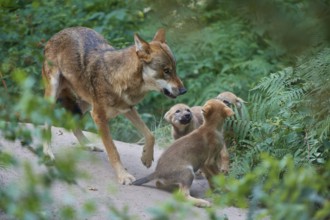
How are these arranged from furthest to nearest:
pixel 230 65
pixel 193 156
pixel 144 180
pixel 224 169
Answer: pixel 230 65, pixel 224 169, pixel 144 180, pixel 193 156

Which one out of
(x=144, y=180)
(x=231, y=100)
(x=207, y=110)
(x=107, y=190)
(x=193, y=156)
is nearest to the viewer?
(x=107, y=190)

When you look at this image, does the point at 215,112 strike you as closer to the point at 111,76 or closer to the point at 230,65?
the point at 111,76

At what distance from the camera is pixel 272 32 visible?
309 cm

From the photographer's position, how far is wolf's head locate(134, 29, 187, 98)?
26.8 ft

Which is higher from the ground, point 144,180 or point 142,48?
point 142,48

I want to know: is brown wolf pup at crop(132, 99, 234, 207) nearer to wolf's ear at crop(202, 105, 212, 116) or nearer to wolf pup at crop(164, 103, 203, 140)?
wolf's ear at crop(202, 105, 212, 116)

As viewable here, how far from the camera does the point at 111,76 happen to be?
834 centimetres

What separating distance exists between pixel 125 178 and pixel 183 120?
1305 millimetres

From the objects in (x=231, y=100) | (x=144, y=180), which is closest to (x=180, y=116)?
(x=231, y=100)

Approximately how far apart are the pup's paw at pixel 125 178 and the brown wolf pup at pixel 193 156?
0.09 meters

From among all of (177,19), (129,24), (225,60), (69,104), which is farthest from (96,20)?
(177,19)

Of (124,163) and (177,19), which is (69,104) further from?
(177,19)

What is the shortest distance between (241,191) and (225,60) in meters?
12.1

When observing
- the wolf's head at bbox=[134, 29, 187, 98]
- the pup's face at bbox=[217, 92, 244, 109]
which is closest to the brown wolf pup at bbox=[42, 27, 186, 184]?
the wolf's head at bbox=[134, 29, 187, 98]
